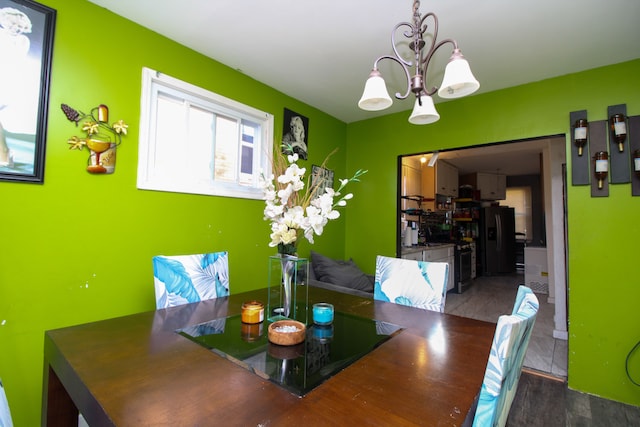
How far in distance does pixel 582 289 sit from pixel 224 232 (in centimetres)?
288

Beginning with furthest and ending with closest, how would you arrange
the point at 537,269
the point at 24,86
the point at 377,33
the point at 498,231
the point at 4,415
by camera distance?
the point at 498,231 < the point at 537,269 < the point at 377,33 < the point at 24,86 < the point at 4,415

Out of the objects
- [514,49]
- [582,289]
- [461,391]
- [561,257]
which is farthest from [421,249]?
[461,391]

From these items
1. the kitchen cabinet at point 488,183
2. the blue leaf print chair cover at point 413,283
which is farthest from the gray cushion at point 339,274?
the kitchen cabinet at point 488,183

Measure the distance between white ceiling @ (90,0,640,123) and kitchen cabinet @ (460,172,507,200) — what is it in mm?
4388

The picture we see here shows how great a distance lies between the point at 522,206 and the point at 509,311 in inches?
168

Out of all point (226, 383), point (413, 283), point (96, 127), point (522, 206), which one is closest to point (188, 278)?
point (226, 383)

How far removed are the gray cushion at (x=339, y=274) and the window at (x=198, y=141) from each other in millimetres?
902

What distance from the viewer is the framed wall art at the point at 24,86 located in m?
1.42

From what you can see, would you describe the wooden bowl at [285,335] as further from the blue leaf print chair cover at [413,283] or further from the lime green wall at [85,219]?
the lime green wall at [85,219]

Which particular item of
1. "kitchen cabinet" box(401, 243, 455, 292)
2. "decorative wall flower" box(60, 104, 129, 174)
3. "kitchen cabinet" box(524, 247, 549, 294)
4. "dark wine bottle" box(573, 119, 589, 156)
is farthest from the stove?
"decorative wall flower" box(60, 104, 129, 174)

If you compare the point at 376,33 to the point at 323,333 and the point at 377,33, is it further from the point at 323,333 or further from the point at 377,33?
the point at 323,333

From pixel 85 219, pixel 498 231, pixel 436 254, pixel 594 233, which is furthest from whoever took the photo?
pixel 498 231

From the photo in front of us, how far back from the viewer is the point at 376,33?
1911 millimetres

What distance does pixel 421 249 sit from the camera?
3.89 metres
